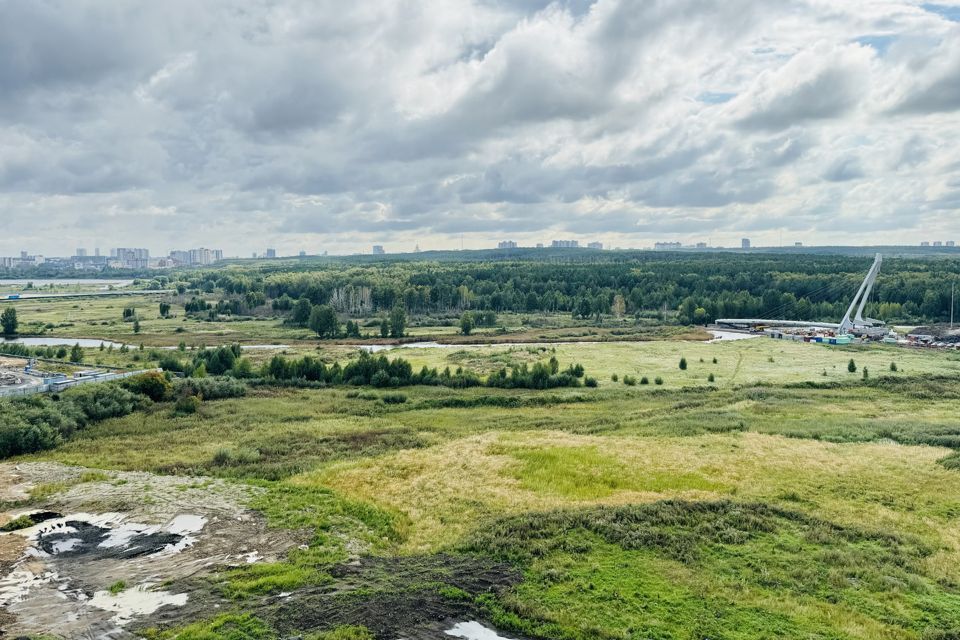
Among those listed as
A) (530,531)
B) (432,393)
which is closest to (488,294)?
(432,393)

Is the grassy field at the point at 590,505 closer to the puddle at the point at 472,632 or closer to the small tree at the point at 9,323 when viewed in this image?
the puddle at the point at 472,632

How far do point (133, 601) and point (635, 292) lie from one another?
4833 inches

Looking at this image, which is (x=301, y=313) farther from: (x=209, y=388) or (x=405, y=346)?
(x=209, y=388)

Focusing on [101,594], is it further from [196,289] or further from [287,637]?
[196,289]

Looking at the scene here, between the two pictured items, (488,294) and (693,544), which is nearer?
(693,544)

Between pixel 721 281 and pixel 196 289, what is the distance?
14503cm

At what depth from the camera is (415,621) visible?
1648cm

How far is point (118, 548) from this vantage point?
21.6 meters

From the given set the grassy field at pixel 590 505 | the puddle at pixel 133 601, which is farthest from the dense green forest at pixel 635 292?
the puddle at pixel 133 601

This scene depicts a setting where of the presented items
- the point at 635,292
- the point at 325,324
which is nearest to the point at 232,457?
the point at 325,324

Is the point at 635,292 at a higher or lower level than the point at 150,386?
higher

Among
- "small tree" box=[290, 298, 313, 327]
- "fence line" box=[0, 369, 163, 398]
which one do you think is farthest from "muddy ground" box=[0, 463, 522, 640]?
"small tree" box=[290, 298, 313, 327]

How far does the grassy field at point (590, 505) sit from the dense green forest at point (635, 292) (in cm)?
6981

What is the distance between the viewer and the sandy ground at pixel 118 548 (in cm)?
1727
